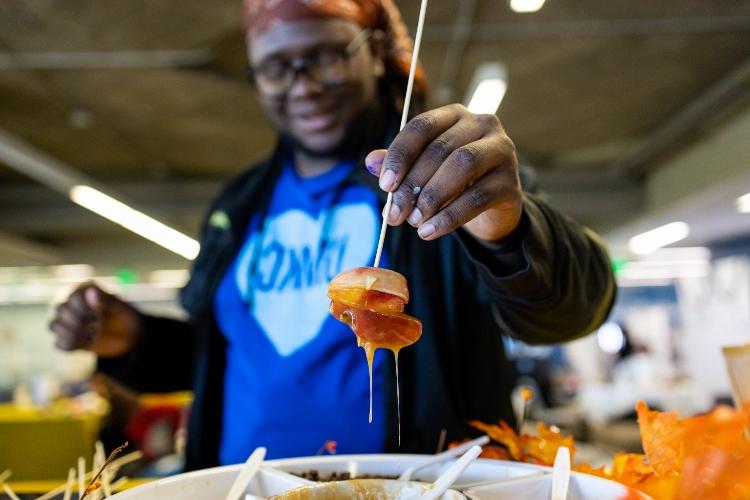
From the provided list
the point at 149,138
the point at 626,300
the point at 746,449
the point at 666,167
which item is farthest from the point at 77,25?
the point at 626,300

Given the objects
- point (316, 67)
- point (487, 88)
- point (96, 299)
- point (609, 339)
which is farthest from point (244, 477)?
point (609, 339)

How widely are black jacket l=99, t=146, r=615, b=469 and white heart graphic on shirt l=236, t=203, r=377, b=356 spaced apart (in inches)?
3.4

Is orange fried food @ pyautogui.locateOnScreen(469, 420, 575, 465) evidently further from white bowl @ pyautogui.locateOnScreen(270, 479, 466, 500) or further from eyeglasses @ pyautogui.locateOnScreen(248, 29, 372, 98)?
eyeglasses @ pyautogui.locateOnScreen(248, 29, 372, 98)

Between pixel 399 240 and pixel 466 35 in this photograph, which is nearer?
pixel 399 240

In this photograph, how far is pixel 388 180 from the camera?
24.2 inches

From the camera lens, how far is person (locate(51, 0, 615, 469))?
1.12 metres

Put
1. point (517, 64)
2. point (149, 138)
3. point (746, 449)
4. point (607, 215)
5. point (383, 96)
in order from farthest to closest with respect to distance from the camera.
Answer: point (607, 215) < point (149, 138) < point (517, 64) < point (383, 96) < point (746, 449)

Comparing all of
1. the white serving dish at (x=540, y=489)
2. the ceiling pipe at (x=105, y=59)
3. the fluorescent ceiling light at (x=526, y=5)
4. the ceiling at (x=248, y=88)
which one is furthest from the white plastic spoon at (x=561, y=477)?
the ceiling pipe at (x=105, y=59)

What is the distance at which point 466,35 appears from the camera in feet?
12.9

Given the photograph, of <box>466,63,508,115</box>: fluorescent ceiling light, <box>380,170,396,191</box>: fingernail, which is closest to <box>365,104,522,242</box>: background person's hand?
<box>380,170,396,191</box>: fingernail

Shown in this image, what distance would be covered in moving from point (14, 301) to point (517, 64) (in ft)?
38.4

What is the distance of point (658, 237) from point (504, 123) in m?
9.27

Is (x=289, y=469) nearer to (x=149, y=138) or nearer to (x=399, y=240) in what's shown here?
(x=399, y=240)

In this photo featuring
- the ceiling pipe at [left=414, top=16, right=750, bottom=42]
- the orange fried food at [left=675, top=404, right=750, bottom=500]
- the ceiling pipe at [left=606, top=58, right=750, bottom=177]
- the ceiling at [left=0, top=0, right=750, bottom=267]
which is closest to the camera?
the orange fried food at [left=675, top=404, right=750, bottom=500]
